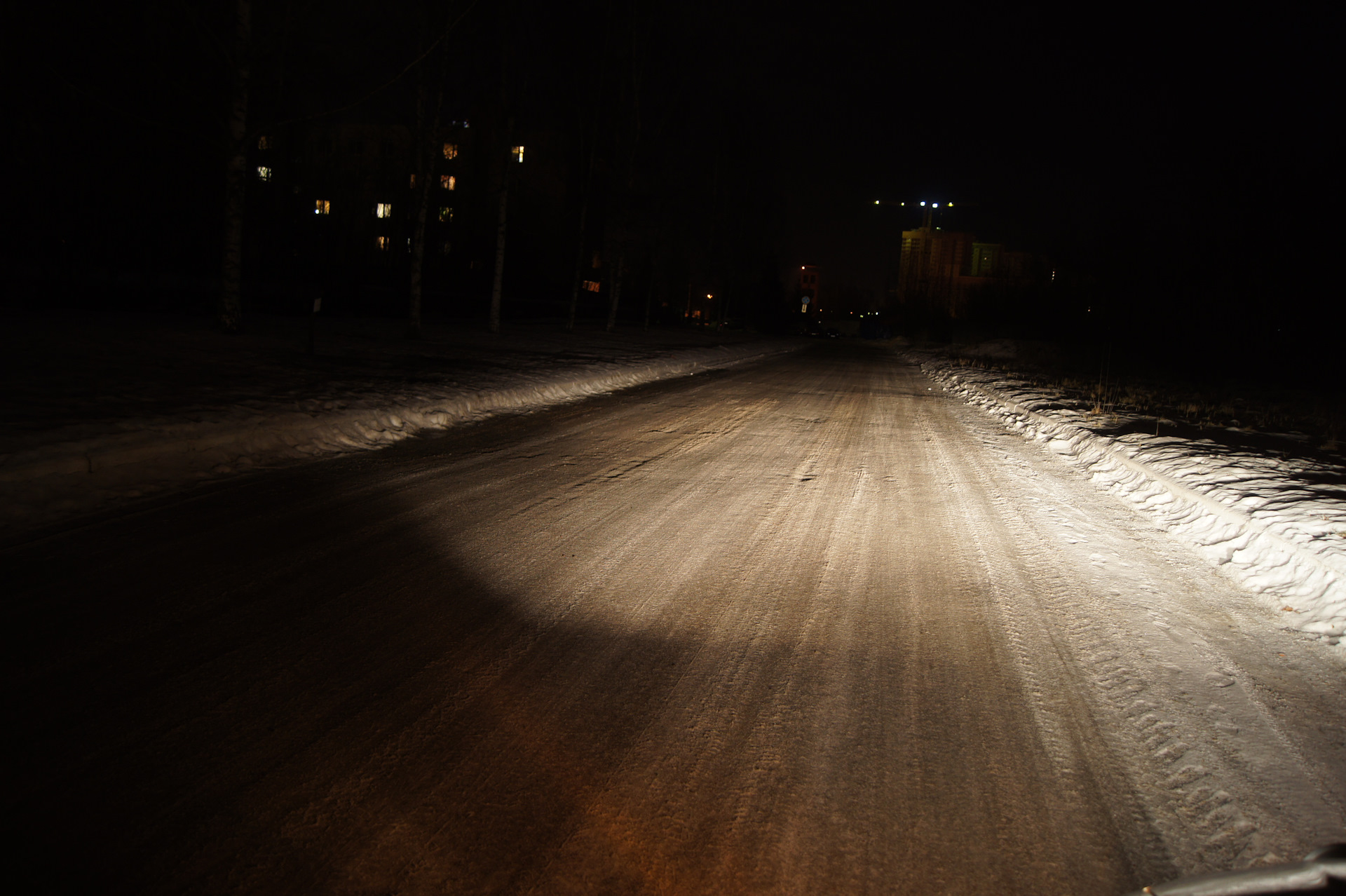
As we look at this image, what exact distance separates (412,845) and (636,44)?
1406 inches

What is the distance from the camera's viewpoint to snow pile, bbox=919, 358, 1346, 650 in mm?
4672

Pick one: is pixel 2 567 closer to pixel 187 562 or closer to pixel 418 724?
pixel 187 562

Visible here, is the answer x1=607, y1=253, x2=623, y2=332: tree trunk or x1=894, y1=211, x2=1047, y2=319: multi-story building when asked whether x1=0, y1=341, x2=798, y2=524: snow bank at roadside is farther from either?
x1=894, y1=211, x2=1047, y2=319: multi-story building

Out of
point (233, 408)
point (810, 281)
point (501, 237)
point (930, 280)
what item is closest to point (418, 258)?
point (501, 237)

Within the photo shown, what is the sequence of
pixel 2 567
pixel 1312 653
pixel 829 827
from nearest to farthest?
pixel 829 827
pixel 1312 653
pixel 2 567

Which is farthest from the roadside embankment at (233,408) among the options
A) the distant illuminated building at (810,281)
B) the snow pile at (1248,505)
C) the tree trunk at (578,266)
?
the distant illuminated building at (810,281)

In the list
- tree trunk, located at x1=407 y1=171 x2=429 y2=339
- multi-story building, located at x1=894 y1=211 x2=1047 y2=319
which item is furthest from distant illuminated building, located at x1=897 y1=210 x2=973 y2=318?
tree trunk, located at x1=407 y1=171 x2=429 y2=339

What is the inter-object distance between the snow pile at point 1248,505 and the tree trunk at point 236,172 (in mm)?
16557

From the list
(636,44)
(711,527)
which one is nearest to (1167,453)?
(711,527)

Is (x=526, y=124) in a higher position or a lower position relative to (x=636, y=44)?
lower

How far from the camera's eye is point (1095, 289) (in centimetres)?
3562

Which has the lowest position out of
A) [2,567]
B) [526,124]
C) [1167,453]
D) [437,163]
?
[2,567]

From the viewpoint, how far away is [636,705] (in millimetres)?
3186

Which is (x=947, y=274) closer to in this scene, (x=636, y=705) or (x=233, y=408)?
(x=233, y=408)
